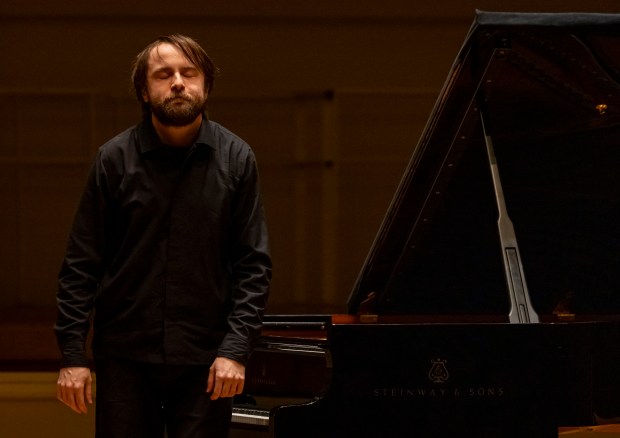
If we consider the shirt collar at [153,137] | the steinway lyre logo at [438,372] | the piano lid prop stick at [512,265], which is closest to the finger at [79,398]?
the shirt collar at [153,137]

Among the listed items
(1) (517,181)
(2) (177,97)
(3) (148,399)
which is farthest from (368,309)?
(2) (177,97)

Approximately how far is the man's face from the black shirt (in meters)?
0.06

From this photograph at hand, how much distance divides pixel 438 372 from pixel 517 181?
82 cm

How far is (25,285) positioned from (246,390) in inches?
119

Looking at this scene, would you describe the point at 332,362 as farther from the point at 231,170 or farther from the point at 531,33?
the point at 531,33

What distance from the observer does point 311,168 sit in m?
Answer: 5.45

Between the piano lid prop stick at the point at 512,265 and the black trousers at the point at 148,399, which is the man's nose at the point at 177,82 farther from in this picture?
the piano lid prop stick at the point at 512,265

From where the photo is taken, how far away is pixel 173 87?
1.80 metres

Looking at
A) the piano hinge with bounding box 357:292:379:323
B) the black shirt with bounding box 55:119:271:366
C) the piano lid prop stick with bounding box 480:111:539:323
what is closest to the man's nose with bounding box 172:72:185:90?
the black shirt with bounding box 55:119:271:366

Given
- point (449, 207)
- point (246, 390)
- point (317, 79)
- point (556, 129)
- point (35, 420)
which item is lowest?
point (35, 420)

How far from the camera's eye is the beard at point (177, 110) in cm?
180

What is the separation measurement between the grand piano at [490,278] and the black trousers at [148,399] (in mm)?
375

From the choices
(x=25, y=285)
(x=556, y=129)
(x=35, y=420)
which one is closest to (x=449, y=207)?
(x=556, y=129)

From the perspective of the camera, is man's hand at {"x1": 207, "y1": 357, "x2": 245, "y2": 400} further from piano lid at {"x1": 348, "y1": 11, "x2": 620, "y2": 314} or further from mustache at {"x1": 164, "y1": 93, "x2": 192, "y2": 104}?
piano lid at {"x1": 348, "y1": 11, "x2": 620, "y2": 314}
